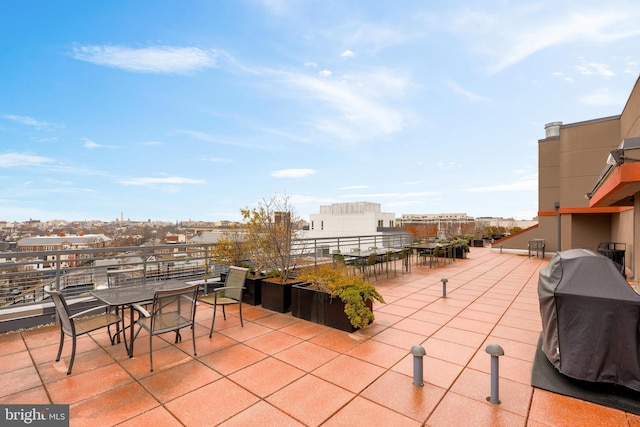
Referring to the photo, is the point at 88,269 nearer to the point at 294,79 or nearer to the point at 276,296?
the point at 276,296

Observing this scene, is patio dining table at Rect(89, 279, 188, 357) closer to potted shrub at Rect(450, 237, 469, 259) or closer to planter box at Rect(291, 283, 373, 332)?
planter box at Rect(291, 283, 373, 332)

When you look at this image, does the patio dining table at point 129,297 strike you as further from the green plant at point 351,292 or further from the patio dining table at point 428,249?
the patio dining table at point 428,249

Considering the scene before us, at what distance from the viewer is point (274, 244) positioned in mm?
5422

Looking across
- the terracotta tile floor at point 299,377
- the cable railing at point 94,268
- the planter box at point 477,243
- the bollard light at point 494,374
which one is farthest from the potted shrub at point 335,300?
the planter box at point 477,243

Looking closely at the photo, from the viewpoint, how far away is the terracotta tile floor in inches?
82.9

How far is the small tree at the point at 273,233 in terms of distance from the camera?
538 centimetres

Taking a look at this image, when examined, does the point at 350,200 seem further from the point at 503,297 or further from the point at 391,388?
the point at 391,388

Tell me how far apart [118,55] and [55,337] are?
27.2 ft

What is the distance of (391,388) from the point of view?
2.48 meters

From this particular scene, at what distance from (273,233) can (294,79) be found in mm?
8253

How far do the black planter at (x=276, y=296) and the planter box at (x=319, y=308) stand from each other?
23 centimetres

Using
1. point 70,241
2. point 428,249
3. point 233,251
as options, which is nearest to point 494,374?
point 233,251

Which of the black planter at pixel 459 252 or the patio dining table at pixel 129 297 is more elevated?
the patio dining table at pixel 129 297

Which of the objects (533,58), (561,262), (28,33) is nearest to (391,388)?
(561,262)
